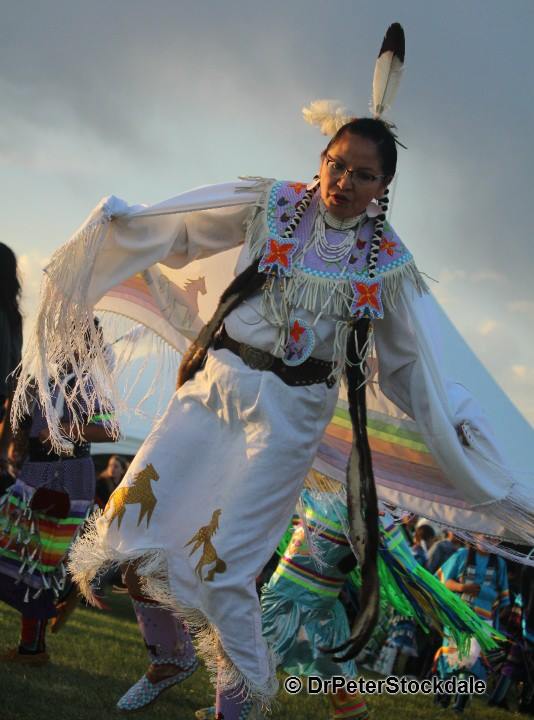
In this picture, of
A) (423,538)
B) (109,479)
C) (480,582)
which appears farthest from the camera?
(423,538)

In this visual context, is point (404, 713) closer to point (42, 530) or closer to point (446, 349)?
point (42, 530)

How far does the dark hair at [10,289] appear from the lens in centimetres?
423

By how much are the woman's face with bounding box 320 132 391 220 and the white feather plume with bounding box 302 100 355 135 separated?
0.13 metres

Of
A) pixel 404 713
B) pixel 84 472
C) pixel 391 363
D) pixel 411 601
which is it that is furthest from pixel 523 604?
pixel 391 363

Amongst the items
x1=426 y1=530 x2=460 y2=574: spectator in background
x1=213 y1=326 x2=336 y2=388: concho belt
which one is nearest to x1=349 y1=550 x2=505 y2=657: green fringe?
x1=213 y1=326 x2=336 y2=388: concho belt

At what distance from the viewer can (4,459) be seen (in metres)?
4.45

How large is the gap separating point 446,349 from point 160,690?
1.68 m

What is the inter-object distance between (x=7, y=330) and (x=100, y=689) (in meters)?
1.57

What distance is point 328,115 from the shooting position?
3.34m

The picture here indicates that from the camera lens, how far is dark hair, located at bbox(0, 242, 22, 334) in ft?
13.9

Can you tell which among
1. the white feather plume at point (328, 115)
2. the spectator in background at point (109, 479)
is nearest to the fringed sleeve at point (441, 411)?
the white feather plume at point (328, 115)

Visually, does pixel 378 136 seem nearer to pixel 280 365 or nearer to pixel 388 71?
pixel 388 71

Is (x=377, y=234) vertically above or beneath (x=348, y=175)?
beneath

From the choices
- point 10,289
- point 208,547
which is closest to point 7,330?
point 10,289
